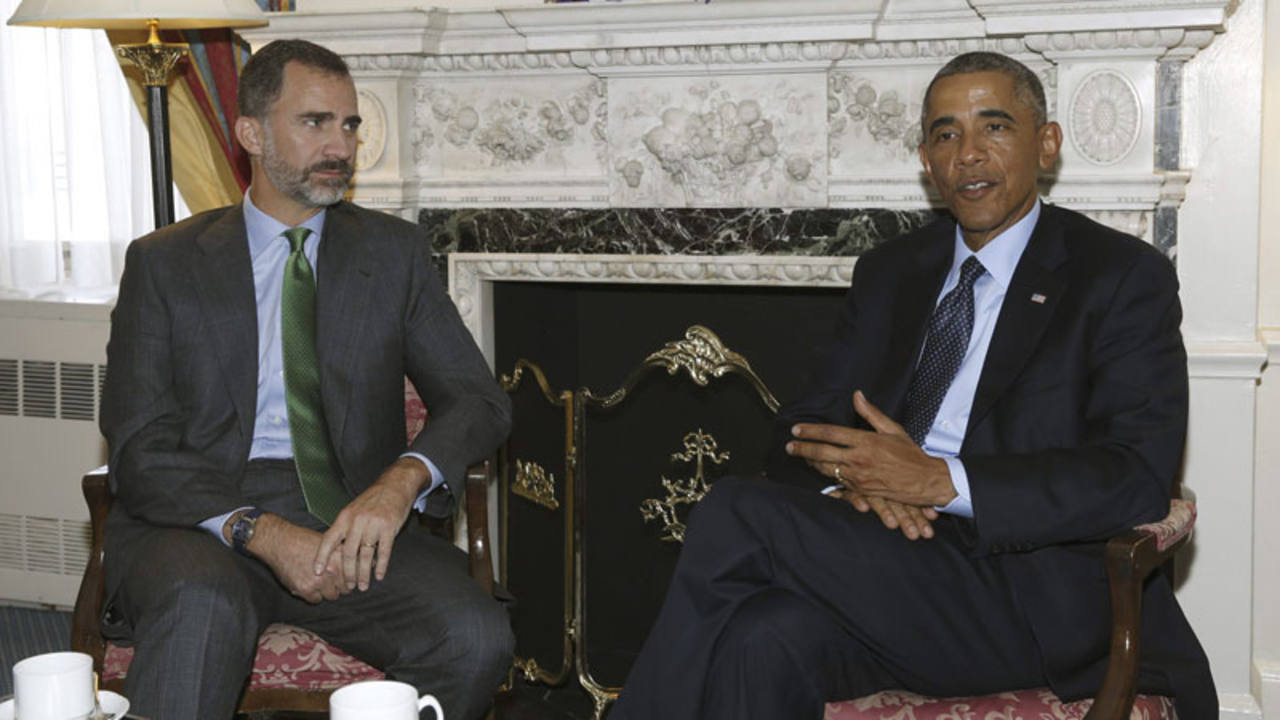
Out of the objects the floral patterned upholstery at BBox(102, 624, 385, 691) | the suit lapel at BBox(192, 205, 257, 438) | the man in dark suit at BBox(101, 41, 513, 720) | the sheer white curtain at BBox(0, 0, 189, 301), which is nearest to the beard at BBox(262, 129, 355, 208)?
the man in dark suit at BBox(101, 41, 513, 720)

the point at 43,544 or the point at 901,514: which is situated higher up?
the point at 901,514

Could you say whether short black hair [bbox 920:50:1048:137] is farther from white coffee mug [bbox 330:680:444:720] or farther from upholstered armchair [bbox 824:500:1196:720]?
white coffee mug [bbox 330:680:444:720]

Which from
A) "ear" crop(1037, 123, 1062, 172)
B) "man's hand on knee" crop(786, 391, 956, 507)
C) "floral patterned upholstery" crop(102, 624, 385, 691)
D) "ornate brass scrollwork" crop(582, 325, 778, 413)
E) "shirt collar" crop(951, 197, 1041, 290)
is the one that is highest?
"ear" crop(1037, 123, 1062, 172)

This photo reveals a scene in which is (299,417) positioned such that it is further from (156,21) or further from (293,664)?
(156,21)

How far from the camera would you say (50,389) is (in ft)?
12.9

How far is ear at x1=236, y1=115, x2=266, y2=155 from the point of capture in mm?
2623

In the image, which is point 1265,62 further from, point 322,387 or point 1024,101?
point 322,387

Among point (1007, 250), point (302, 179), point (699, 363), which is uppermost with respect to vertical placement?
point (302, 179)

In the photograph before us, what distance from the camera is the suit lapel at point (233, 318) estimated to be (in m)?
2.54

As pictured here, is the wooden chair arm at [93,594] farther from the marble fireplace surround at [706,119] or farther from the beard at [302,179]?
the marble fireplace surround at [706,119]

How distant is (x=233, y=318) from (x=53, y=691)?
115 cm

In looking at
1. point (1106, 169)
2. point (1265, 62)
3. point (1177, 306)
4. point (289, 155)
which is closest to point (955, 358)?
point (1177, 306)

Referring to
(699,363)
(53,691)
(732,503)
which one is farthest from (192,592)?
(699,363)

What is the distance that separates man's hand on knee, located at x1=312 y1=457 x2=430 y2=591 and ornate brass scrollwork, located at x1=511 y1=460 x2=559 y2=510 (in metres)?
0.96
